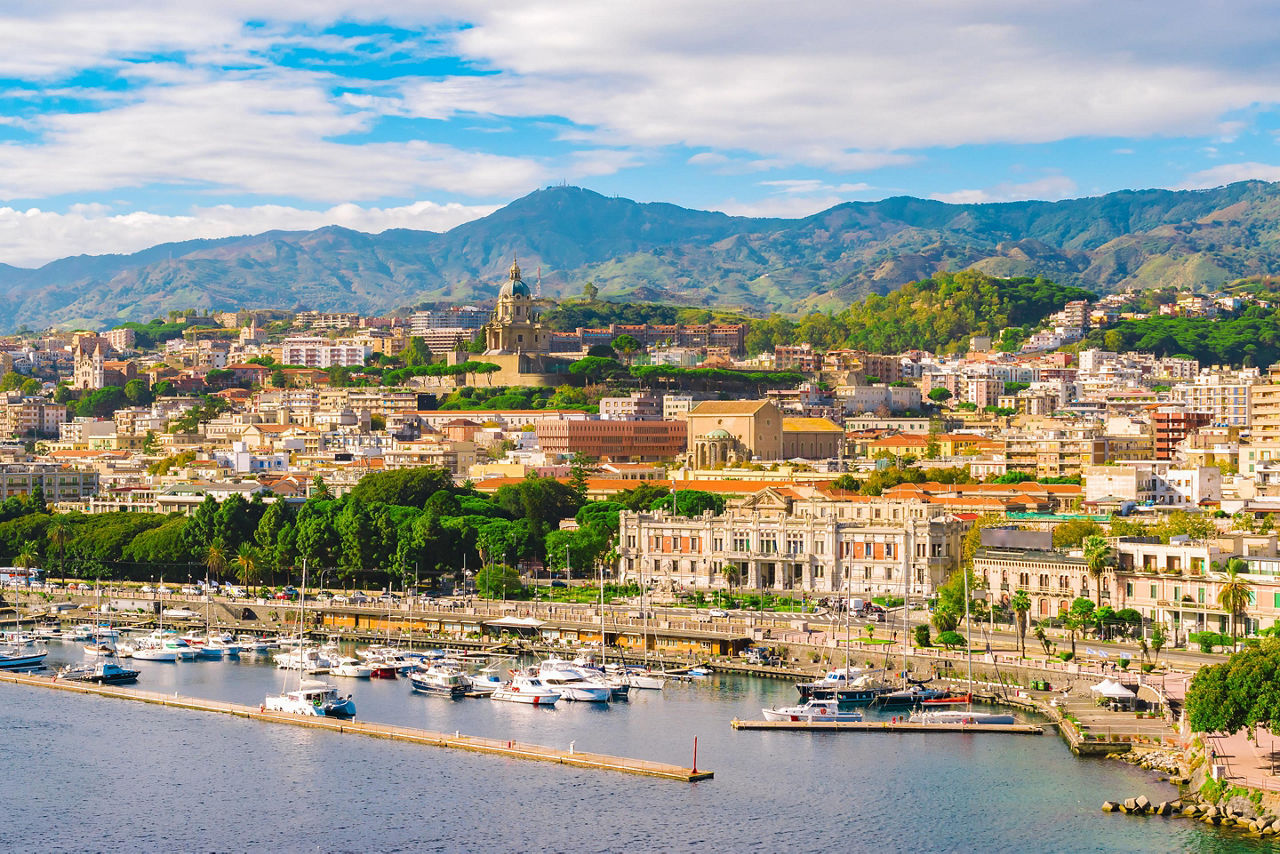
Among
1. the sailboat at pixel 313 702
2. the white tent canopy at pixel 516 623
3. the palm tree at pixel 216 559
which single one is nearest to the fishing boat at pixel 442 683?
the sailboat at pixel 313 702

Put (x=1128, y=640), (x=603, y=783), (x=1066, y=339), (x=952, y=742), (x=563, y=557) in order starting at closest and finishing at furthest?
(x=603, y=783) < (x=952, y=742) < (x=1128, y=640) < (x=563, y=557) < (x=1066, y=339)

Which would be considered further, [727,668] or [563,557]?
[563,557]

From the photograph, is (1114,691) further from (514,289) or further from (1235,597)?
(514,289)

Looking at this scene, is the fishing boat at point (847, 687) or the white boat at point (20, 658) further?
the white boat at point (20, 658)

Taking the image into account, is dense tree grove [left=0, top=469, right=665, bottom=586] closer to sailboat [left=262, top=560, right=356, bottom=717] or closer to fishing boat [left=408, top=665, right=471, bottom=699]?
fishing boat [left=408, top=665, right=471, bottom=699]

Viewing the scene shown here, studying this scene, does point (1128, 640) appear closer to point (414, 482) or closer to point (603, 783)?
point (603, 783)

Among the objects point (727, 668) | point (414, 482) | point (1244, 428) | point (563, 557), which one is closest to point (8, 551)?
point (414, 482)

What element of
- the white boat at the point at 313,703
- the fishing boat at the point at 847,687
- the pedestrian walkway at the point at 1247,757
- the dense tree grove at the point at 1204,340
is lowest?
the white boat at the point at 313,703

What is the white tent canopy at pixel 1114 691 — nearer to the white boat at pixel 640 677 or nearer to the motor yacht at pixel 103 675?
the white boat at pixel 640 677
